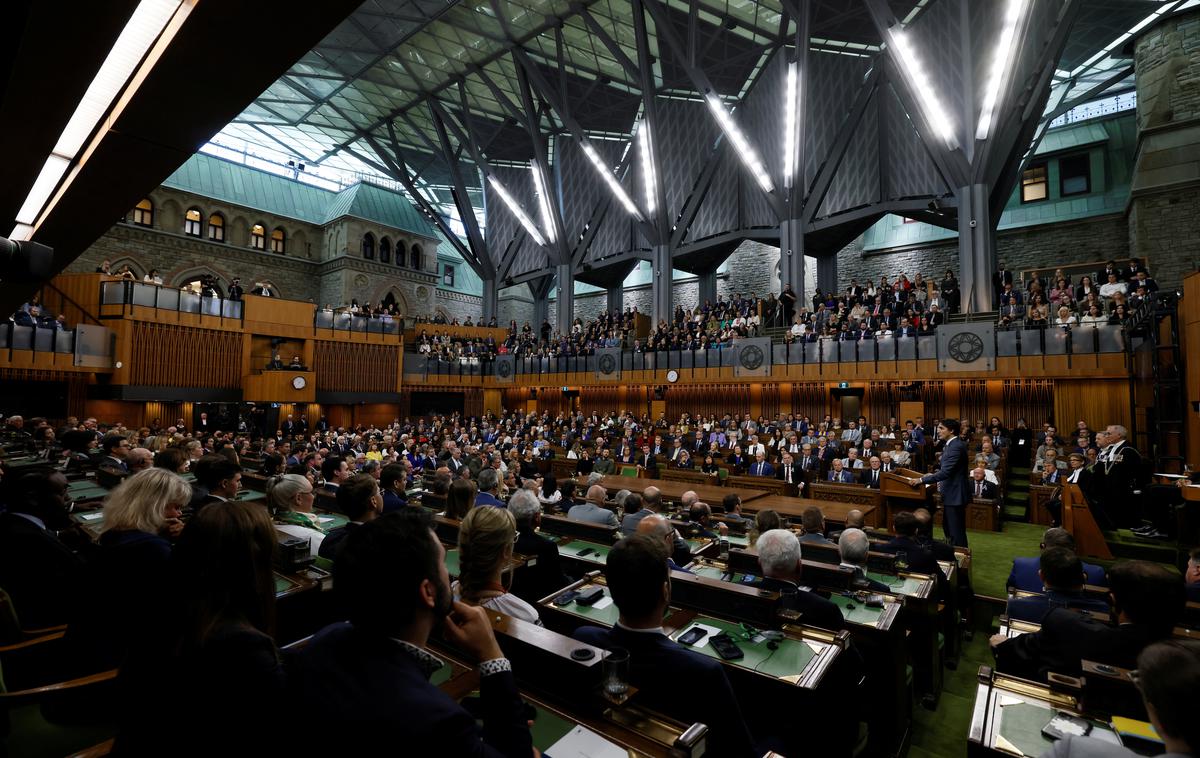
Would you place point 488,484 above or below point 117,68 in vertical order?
below

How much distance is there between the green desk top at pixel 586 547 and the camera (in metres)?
4.53

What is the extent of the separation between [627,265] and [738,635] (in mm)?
24023

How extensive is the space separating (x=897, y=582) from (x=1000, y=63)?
16235mm

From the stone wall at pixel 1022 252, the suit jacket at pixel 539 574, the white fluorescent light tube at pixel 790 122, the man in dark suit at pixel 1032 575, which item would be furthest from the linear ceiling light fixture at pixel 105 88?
the stone wall at pixel 1022 252

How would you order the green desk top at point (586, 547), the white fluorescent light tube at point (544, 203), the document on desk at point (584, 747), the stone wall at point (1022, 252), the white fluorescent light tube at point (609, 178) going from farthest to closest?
the white fluorescent light tube at point (544, 203), the white fluorescent light tube at point (609, 178), the stone wall at point (1022, 252), the green desk top at point (586, 547), the document on desk at point (584, 747)

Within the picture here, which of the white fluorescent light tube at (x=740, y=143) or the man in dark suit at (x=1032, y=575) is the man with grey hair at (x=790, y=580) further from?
the white fluorescent light tube at (x=740, y=143)

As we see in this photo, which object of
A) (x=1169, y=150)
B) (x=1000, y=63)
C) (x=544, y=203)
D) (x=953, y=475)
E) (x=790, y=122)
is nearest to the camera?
(x=953, y=475)

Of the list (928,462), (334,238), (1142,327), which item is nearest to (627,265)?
(334,238)

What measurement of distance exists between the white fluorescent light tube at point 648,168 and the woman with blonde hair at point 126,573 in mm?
20337

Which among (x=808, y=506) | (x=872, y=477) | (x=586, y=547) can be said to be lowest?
(x=808, y=506)

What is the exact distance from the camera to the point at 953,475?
6.49 meters

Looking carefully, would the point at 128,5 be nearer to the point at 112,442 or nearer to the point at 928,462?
the point at 112,442

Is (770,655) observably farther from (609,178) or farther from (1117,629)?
(609,178)

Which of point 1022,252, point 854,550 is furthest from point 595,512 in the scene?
point 1022,252
